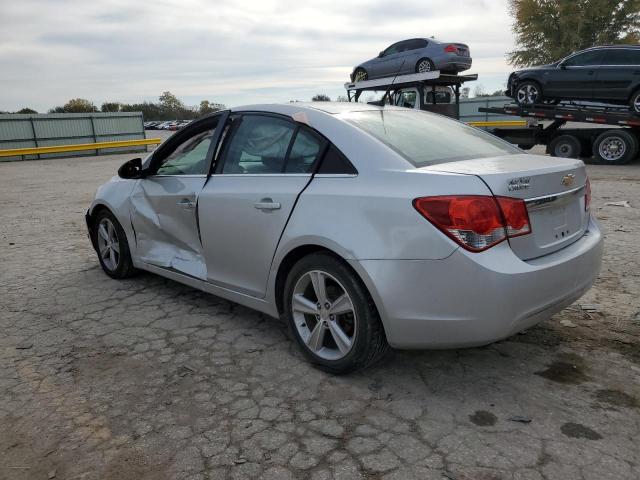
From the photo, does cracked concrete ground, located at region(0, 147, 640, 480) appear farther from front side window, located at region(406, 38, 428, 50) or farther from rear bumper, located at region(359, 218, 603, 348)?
front side window, located at region(406, 38, 428, 50)

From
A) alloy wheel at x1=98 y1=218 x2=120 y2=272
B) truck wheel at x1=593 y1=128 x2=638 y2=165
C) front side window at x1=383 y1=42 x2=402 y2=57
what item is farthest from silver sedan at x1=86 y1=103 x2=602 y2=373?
front side window at x1=383 y1=42 x2=402 y2=57

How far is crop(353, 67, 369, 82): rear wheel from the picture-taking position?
17.9 meters

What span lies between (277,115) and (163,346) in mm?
1717

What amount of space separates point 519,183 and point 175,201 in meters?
2.49

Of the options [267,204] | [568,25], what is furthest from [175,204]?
[568,25]

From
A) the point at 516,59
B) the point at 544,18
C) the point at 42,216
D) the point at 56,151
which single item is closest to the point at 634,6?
the point at 544,18

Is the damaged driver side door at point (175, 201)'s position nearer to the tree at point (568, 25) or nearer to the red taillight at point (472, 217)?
the red taillight at point (472, 217)

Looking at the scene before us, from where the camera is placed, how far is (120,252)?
15.4 ft

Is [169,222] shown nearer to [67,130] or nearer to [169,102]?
[67,130]

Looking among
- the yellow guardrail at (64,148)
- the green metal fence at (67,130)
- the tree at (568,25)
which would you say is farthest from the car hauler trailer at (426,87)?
the tree at (568,25)

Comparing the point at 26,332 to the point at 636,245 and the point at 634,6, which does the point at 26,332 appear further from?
the point at 634,6

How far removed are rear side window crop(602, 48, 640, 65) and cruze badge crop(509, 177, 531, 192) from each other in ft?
40.4

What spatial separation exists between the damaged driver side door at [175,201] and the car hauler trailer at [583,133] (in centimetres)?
1020

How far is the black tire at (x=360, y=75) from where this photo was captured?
17922 mm
